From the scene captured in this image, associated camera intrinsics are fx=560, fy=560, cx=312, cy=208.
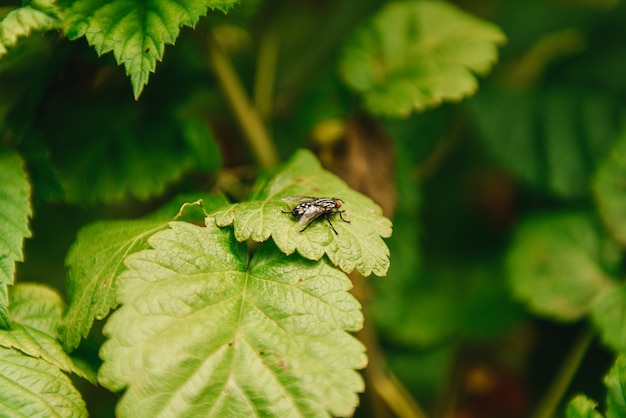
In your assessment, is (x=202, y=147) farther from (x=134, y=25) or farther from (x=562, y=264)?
(x=562, y=264)

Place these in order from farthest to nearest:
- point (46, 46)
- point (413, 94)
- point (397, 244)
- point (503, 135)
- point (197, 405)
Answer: point (503, 135), point (397, 244), point (413, 94), point (46, 46), point (197, 405)

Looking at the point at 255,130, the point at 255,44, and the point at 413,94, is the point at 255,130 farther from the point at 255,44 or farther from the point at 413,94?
the point at 255,44

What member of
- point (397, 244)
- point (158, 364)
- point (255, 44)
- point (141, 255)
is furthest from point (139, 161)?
point (255, 44)

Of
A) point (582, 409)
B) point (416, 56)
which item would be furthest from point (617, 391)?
point (416, 56)

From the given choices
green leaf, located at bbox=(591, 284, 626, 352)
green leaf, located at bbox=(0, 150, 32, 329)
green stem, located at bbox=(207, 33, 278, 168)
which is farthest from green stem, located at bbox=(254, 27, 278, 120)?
green leaf, located at bbox=(591, 284, 626, 352)

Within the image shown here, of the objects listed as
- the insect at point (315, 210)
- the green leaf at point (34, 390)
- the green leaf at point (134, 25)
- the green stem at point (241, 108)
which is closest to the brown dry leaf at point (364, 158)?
the green stem at point (241, 108)

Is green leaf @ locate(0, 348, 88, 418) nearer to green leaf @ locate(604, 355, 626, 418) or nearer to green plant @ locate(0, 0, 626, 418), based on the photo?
green plant @ locate(0, 0, 626, 418)
